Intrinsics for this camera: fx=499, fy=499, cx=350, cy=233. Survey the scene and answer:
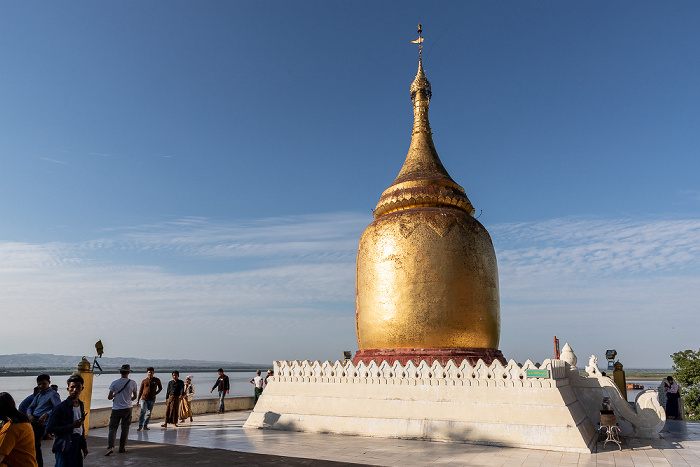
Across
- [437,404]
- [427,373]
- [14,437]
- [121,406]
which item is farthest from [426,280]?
[14,437]

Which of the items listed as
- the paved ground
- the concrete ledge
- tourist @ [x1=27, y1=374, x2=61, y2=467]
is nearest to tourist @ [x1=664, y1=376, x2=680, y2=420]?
the paved ground

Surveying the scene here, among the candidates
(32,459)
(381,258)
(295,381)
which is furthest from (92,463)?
(381,258)

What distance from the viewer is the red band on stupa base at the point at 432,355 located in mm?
16750

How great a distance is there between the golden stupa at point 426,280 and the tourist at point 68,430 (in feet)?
37.1

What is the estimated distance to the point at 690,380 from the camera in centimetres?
2900

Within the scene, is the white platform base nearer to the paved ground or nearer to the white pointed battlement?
the white pointed battlement

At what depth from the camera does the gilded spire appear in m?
19.6

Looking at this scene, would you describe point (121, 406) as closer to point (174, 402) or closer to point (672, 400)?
point (174, 402)

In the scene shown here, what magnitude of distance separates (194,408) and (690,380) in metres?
27.6

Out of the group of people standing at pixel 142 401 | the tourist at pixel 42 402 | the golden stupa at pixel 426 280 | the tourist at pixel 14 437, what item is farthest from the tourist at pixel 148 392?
the tourist at pixel 14 437

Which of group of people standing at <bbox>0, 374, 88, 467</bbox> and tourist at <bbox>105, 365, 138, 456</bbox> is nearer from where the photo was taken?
group of people standing at <bbox>0, 374, 88, 467</bbox>

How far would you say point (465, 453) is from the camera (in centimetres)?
1183

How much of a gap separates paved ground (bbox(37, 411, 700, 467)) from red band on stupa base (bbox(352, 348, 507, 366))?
3693 millimetres

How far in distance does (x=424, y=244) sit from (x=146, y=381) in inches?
402
